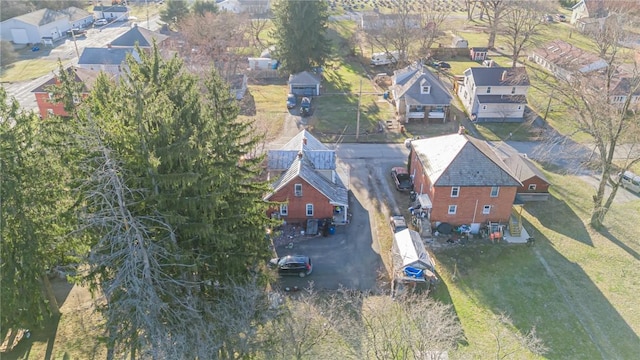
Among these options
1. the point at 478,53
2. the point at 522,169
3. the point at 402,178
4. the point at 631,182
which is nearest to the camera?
the point at 522,169

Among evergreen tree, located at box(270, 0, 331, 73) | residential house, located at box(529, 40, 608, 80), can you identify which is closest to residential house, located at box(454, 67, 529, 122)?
residential house, located at box(529, 40, 608, 80)

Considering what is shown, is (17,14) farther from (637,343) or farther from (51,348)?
(637,343)

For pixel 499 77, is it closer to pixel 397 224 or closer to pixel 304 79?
pixel 304 79

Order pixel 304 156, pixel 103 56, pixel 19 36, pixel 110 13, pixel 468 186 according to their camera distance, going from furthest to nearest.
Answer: pixel 110 13
pixel 19 36
pixel 103 56
pixel 304 156
pixel 468 186

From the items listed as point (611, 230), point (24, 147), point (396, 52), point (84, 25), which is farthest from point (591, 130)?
point (84, 25)

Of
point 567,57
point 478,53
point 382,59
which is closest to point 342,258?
point 382,59

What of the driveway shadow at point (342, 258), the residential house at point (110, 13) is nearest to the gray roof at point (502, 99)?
the driveway shadow at point (342, 258)

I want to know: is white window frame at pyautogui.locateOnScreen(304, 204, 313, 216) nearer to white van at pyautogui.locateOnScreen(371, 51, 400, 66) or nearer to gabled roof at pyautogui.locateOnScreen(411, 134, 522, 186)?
gabled roof at pyautogui.locateOnScreen(411, 134, 522, 186)

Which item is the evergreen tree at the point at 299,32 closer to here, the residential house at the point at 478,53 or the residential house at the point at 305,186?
the residential house at the point at 478,53
